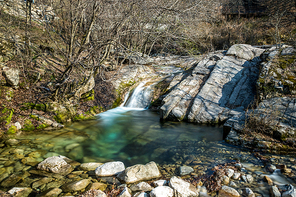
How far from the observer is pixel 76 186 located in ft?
10.5

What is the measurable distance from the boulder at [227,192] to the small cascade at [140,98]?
7.40 m

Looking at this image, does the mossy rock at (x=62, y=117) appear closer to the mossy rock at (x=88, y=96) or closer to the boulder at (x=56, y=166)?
the mossy rock at (x=88, y=96)

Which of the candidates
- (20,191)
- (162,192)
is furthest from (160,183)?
(20,191)

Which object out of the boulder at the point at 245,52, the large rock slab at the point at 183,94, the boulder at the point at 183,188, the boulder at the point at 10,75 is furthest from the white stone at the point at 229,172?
the boulder at the point at 245,52

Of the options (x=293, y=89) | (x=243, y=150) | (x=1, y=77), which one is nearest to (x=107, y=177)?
(x=243, y=150)

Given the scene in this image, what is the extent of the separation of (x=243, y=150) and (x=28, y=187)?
5296 mm

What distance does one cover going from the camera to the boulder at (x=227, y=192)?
9.76ft

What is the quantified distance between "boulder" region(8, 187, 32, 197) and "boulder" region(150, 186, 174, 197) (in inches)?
89.0

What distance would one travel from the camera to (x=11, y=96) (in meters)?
6.67

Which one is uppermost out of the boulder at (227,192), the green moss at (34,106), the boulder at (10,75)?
the boulder at (10,75)

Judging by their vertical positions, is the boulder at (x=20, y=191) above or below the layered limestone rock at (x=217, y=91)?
below

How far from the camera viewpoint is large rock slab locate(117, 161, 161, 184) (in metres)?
3.43

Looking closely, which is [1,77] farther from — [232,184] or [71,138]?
[232,184]

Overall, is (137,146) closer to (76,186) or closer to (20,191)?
(76,186)
